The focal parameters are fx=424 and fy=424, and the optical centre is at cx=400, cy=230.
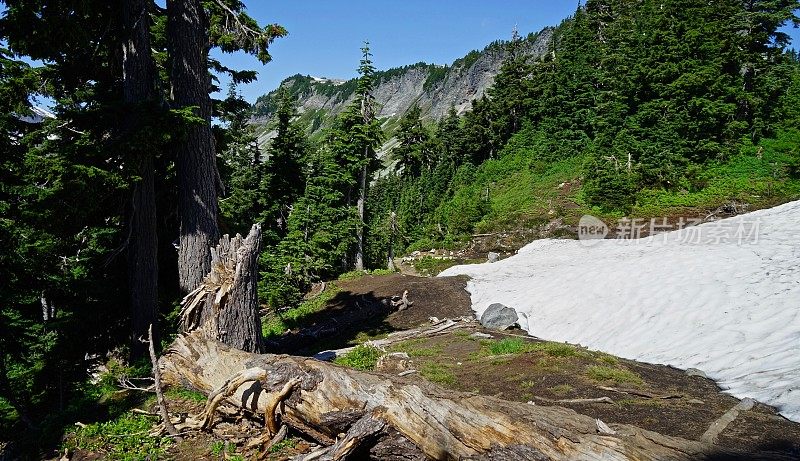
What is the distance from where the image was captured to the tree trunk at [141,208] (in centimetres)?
822

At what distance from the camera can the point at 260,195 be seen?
85.4 feet

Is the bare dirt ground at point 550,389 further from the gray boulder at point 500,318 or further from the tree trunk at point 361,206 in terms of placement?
the tree trunk at point 361,206

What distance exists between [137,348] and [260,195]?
59.5 ft

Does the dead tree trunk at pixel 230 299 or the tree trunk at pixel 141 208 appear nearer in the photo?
the dead tree trunk at pixel 230 299

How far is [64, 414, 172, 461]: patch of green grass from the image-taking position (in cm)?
528

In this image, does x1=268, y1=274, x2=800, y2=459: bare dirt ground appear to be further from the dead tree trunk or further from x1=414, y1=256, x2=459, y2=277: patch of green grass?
x1=414, y1=256, x2=459, y2=277: patch of green grass

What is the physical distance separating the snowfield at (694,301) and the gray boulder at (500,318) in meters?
0.45

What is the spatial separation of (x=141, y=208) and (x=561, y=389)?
8750 millimetres

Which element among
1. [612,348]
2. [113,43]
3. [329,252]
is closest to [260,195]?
[329,252]

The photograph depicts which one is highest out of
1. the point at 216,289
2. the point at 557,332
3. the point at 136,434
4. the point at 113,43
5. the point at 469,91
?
the point at 469,91

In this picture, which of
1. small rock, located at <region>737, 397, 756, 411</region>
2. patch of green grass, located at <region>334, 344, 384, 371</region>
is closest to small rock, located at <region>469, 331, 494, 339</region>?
patch of green grass, located at <region>334, 344, 384, 371</region>

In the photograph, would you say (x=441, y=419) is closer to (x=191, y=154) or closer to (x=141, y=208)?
(x=191, y=154)

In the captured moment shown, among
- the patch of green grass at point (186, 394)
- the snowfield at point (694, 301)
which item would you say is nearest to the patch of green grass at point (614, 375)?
the snowfield at point (694, 301)

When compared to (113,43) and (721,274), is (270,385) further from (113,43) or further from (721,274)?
(721,274)
